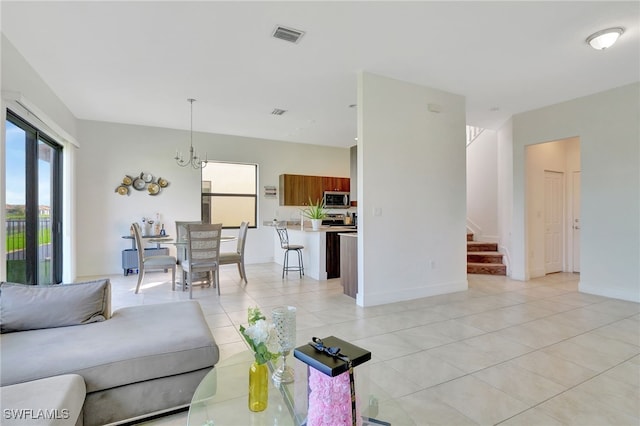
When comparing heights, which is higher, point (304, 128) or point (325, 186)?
point (304, 128)

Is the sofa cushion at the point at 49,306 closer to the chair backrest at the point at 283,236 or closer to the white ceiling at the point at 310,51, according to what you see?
the white ceiling at the point at 310,51

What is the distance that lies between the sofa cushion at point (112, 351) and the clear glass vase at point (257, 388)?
0.63 meters

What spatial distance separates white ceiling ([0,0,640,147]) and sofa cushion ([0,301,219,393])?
2571 millimetres

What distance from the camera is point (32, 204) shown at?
3.96 meters

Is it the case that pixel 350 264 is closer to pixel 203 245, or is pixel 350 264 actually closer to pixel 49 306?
pixel 203 245

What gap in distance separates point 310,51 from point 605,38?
2.89m

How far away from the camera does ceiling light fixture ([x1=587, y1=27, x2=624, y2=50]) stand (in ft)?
9.70

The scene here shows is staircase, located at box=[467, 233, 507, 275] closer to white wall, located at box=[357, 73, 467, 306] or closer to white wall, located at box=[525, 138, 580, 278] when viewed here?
white wall, located at box=[525, 138, 580, 278]

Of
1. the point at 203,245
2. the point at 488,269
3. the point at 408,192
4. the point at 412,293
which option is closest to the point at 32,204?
the point at 203,245

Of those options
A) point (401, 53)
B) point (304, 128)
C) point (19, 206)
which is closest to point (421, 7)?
point (401, 53)

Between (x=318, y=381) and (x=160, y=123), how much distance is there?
20.9 ft

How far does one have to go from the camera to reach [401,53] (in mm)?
3430

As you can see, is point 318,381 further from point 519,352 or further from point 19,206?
point 19,206

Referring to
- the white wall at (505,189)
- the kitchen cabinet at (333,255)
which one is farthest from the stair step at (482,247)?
the kitchen cabinet at (333,255)
